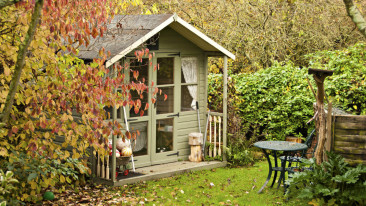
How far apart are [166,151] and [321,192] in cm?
408

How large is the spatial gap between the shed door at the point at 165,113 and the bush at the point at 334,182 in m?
3.55

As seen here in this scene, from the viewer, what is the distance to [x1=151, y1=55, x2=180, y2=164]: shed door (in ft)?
32.7

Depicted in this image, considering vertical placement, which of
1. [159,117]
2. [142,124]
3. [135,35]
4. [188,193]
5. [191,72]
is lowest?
[188,193]

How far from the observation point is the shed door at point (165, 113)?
32.7 feet

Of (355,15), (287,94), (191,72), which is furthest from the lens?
(287,94)

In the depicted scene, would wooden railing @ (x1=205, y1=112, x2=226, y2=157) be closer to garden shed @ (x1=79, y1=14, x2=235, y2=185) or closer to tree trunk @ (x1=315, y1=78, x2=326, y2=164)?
garden shed @ (x1=79, y1=14, x2=235, y2=185)

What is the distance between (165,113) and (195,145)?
96 centimetres

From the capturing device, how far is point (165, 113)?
10.2 meters

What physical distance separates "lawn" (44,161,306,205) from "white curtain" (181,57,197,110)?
1.88 m

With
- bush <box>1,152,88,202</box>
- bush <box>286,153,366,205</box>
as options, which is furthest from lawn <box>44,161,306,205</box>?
bush <box>1,152,88,202</box>

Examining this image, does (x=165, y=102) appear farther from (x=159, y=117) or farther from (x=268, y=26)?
(x=268, y=26)

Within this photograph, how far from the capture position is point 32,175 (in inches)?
252

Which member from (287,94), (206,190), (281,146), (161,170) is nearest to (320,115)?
(281,146)

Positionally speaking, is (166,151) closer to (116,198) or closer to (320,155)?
(116,198)
